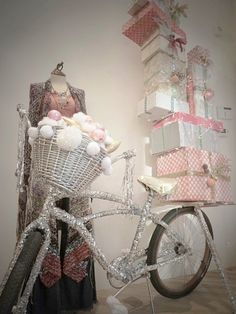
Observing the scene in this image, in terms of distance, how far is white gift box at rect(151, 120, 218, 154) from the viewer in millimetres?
1548

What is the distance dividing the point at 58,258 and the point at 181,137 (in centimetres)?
89

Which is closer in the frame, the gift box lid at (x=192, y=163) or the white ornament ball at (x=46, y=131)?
the white ornament ball at (x=46, y=131)

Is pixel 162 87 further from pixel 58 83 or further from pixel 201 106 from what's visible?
pixel 58 83

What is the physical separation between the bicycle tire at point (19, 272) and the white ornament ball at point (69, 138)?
0.28 metres

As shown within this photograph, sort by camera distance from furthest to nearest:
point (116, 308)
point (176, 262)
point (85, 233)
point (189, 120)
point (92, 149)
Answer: point (189, 120)
point (176, 262)
point (116, 308)
point (85, 233)
point (92, 149)

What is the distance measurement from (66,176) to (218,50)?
2310 millimetres

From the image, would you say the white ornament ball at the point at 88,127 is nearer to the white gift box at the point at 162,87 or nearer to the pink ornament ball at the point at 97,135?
the pink ornament ball at the point at 97,135

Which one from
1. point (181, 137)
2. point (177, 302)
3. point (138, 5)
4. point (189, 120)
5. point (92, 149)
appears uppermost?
point (138, 5)

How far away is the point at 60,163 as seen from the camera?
875 mm

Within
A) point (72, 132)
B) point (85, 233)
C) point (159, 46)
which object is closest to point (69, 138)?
point (72, 132)

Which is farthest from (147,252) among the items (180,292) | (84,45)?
(84,45)

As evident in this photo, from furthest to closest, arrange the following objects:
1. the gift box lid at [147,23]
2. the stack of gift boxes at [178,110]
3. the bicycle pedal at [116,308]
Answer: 1. the gift box lid at [147,23]
2. the stack of gift boxes at [178,110]
3. the bicycle pedal at [116,308]

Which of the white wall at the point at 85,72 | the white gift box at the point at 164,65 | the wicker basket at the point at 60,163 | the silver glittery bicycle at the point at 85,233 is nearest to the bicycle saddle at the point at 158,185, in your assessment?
the silver glittery bicycle at the point at 85,233

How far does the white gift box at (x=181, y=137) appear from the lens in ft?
5.08
